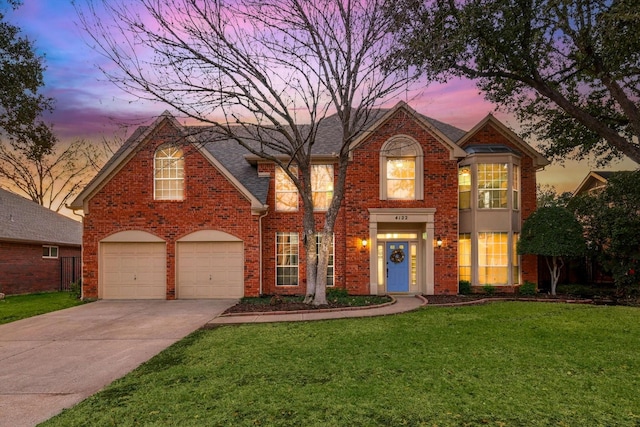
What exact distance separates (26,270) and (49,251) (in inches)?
79.5

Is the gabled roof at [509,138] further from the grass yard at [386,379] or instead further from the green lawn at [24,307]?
the green lawn at [24,307]

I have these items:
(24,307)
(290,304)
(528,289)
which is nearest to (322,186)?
(290,304)

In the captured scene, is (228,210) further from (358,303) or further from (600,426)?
(600,426)

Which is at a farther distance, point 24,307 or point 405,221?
point 405,221

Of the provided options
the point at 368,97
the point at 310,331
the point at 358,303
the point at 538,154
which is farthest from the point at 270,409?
the point at 538,154

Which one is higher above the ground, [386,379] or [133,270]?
[133,270]

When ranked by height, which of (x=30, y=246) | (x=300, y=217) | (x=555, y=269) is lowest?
(x=555, y=269)

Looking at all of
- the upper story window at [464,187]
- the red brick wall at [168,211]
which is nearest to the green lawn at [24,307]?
the red brick wall at [168,211]

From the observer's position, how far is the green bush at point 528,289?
16359 mm

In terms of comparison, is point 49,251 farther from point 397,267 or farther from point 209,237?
point 397,267

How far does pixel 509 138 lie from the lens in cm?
1725

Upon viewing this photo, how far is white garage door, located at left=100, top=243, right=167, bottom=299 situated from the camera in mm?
15484

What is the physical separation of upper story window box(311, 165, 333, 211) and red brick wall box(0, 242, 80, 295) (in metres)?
14.3

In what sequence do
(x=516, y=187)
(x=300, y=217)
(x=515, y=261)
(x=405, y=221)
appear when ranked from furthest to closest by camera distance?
(x=516, y=187) → (x=515, y=261) → (x=300, y=217) → (x=405, y=221)
